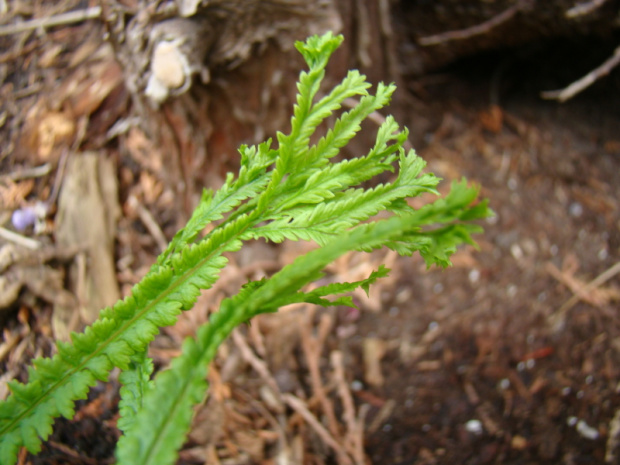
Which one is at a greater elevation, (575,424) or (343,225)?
(343,225)

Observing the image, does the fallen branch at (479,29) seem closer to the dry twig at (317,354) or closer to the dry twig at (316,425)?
the dry twig at (317,354)

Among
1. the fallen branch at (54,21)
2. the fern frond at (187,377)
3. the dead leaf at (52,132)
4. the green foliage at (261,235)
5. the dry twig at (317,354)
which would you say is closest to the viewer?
the fern frond at (187,377)

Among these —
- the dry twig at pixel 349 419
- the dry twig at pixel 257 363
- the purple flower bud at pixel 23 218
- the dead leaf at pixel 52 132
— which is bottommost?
the dry twig at pixel 349 419

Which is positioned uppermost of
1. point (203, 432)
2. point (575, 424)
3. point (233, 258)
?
point (233, 258)

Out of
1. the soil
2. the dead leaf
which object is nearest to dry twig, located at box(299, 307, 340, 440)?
the soil

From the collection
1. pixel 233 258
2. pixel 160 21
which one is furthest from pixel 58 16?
pixel 233 258

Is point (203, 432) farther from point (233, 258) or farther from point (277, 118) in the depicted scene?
point (277, 118)

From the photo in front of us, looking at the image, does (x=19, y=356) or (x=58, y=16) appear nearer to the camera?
(x=19, y=356)

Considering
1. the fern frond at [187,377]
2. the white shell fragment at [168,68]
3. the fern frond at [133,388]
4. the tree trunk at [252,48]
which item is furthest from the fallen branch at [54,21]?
the fern frond at [187,377]
